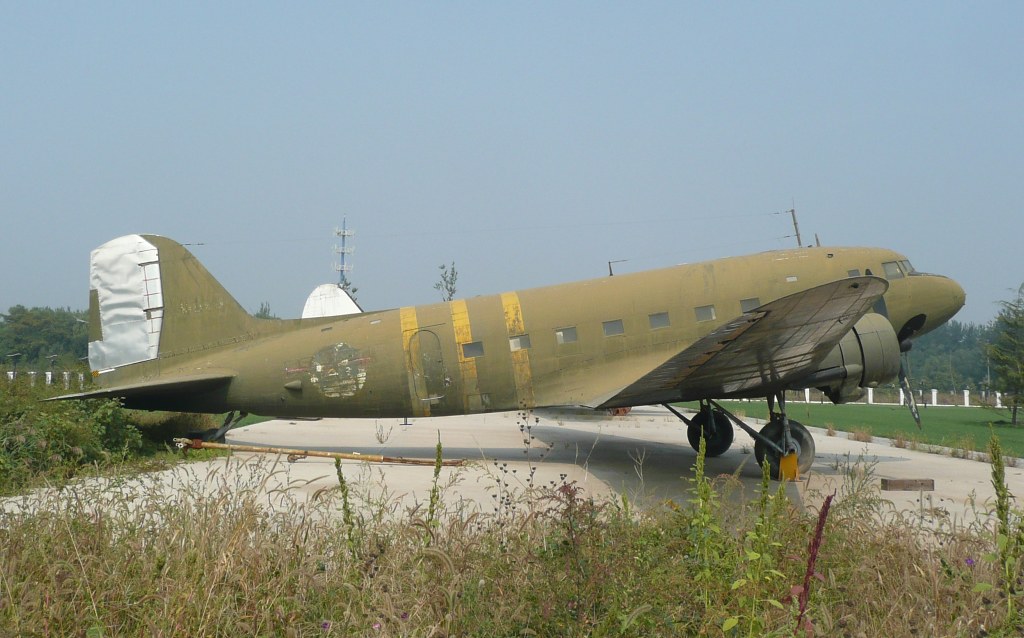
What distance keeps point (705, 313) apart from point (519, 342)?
123 inches

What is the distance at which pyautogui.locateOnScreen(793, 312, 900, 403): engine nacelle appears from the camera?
11.1 m

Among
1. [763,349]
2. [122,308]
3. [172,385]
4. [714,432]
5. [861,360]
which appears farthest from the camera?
[714,432]

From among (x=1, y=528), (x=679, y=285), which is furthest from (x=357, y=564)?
(x=679, y=285)

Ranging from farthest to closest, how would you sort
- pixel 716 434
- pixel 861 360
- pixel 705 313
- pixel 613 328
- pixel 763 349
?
pixel 716 434
pixel 613 328
pixel 705 313
pixel 861 360
pixel 763 349

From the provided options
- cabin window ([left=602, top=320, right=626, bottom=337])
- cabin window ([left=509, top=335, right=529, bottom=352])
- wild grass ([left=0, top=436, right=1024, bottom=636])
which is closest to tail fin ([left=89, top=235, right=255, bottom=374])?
cabin window ([left=509, top=335, right=529, bottom=352])

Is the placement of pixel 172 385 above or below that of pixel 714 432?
above

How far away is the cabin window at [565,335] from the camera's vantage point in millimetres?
11875

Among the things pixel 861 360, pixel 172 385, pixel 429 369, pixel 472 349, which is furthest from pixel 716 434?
pixel 172 385

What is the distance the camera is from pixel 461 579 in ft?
13.0

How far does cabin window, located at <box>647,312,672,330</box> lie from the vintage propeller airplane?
2 centimetres

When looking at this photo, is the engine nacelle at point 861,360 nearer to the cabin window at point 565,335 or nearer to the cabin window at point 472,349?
the cabin window at point 565,335

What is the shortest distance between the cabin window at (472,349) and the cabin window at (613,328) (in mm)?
2107

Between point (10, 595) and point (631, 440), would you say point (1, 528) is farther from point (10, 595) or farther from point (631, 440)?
point (631, 440)

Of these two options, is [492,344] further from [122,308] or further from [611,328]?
[122,308]
